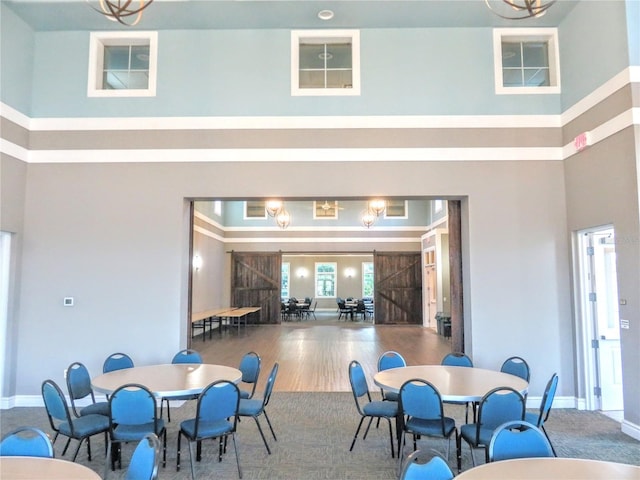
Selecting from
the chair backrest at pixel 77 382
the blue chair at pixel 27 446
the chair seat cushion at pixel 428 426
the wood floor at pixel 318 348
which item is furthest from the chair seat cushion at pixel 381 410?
the chair backrest at pixel 77 382

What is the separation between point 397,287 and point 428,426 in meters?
11.3

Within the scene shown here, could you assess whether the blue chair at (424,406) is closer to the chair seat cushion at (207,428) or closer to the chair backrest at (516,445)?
the chair backrest at (516,445)

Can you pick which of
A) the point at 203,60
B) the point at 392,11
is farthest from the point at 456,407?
the point at 203,60

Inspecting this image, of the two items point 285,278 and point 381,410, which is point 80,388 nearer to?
point 381,410

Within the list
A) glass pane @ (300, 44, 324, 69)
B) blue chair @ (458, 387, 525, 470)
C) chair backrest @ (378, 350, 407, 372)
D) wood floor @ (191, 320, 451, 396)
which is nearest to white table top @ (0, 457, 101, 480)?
blue chair @ (458, 387, 525, 470)

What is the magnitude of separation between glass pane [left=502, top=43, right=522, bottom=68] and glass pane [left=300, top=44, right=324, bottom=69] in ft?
8.19

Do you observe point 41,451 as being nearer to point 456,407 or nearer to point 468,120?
point 456,407

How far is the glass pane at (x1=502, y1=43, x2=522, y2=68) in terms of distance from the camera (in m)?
5.74

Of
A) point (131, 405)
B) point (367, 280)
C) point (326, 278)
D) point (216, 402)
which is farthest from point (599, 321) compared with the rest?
point (326, 278)

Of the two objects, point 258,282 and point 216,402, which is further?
point 258,282

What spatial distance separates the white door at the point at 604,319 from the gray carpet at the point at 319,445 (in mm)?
389

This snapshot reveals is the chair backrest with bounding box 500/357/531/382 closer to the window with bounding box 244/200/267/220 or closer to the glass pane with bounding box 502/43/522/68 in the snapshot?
the glass pane with bounding box 502/43/522/68

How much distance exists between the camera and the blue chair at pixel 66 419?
10.4 feet

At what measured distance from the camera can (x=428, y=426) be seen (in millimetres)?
3355
